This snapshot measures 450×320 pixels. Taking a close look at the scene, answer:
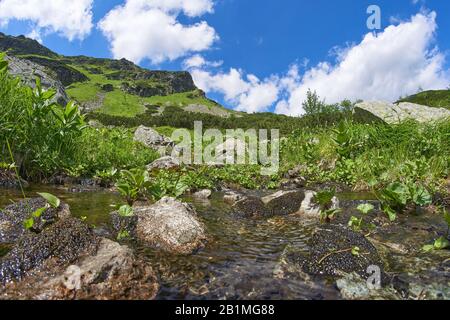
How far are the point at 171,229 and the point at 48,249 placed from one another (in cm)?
165

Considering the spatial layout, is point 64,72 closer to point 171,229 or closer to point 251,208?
point 251,208

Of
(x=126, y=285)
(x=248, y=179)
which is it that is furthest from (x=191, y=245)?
(x=248, y=179)

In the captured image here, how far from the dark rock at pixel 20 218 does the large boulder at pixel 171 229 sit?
43.9 inches

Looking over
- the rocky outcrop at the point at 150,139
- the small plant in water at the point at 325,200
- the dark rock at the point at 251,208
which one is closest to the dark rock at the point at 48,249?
the small plant in water at the point at 325,200

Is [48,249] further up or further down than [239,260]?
further up

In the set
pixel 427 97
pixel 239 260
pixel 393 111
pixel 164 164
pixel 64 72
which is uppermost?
pixel 64 72

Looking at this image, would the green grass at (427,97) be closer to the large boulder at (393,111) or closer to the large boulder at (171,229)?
the large boulder at (393,111)

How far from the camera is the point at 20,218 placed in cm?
487

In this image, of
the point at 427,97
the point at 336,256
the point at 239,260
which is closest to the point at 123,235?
the point at 239,260

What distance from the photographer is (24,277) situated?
3264mm

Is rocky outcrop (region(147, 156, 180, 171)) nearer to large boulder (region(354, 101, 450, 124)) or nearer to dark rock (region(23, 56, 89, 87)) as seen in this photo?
large boulder (region(354, 101, 450, 124))

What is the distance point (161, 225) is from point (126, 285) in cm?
175

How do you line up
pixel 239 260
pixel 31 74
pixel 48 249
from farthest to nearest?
pixel 31 74, pixel 239 260, pixel 48 249
